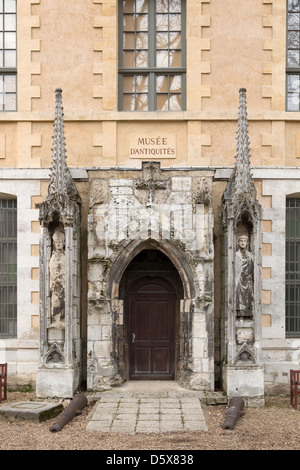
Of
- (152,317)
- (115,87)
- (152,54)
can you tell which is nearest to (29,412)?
(152,317)

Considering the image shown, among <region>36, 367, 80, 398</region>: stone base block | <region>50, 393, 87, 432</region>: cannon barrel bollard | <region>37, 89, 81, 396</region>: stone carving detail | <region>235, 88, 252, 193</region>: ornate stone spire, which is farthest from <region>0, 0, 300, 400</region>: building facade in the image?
<region>50, 393, 87, 432</region>: cannon barrel bollard

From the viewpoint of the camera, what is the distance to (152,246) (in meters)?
11.2

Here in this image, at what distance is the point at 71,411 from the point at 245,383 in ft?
10.7

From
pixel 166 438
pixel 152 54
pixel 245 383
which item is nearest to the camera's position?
pixel 166 438

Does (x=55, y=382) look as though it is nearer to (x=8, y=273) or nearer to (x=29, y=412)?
(x=29, y=412)

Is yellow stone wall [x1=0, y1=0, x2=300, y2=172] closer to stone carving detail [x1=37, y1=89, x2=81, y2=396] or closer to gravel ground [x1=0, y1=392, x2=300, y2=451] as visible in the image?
stone carving detail [x1=37, y1=89, x2=81, y2=396]

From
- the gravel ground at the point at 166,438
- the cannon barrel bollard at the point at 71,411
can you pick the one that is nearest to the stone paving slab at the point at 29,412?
the gravel ground at the point at 166,438

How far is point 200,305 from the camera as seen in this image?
11.0 metres

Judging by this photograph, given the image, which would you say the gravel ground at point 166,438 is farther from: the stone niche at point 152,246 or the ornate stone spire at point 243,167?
the ornate stone spire at point 243,167

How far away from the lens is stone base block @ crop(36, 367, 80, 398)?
10680 mm

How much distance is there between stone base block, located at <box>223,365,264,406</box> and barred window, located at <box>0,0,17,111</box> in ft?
23.9

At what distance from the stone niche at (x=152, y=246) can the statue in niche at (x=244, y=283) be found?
1.72ft

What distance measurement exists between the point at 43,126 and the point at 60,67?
132 cm

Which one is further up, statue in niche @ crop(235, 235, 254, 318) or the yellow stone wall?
the yellow stone wall
